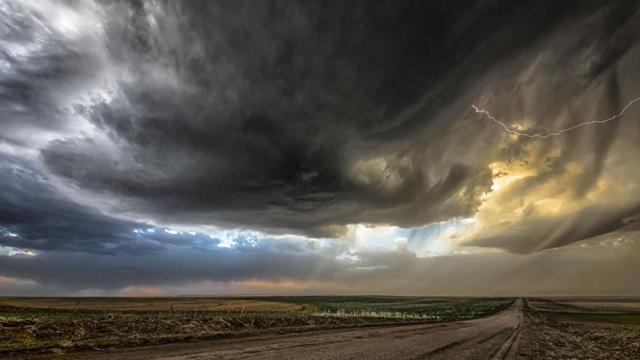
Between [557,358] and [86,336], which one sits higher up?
[86,336]

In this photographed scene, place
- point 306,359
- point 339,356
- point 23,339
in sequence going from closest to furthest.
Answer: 1. point 306,359
2. point 339,356
3. point 23,339

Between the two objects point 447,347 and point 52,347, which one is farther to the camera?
point 447,347

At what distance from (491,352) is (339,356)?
1106 cm

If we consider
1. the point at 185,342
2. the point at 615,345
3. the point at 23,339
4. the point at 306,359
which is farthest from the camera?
the point at 615,345

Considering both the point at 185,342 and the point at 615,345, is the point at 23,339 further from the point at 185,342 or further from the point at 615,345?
the point at 615,345

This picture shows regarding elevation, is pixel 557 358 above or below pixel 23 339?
below

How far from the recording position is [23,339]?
23.3m

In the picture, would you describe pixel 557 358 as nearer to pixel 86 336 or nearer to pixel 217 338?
pixel 217 338

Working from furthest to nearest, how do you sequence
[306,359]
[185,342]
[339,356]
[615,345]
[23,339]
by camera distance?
[615,345] → [185,342] → [23,339] → [339,356] → [306,359]

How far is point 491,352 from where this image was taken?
26.4 m

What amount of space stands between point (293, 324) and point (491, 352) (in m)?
24.2

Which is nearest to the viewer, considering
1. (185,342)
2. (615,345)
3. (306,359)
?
(306,359)

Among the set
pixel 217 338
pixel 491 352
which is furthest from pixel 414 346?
pixel 217 338

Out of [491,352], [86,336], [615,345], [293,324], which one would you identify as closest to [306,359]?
[491,352]
